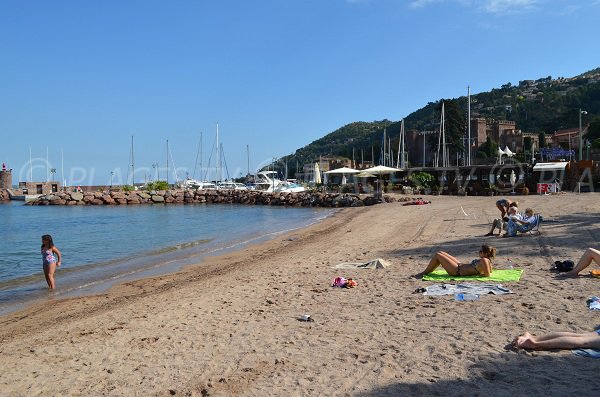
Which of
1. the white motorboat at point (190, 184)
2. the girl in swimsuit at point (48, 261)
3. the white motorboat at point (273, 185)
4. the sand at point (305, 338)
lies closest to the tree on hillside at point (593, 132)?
the white motorboat at point (273, 185)

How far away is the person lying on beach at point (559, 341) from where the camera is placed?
5031 millimetres

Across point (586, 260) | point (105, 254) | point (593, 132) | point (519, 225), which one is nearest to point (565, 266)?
point (586, 260)

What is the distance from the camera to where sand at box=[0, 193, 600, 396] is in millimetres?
4656

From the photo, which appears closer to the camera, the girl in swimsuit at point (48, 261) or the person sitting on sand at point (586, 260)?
the person sitting on sand at point (586, 260)

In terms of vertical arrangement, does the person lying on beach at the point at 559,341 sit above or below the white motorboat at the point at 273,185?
below

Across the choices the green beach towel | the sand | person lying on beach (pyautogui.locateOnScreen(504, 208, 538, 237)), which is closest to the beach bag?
the sand

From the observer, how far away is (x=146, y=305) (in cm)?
906

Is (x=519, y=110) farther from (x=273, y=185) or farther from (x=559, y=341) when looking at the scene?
(x=559, y=341)

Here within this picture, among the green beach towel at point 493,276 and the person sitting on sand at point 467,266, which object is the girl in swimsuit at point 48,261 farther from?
the green beach towel at point 493,276

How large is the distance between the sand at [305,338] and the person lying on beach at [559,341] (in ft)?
0.39

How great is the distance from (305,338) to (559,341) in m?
2.70

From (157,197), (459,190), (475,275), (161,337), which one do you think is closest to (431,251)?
(475,275)

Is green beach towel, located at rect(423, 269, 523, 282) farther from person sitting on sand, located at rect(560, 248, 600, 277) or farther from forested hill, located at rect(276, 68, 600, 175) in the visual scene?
forested hill, located at rect(276, 68, 600, 175)

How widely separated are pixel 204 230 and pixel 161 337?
72.3ft
